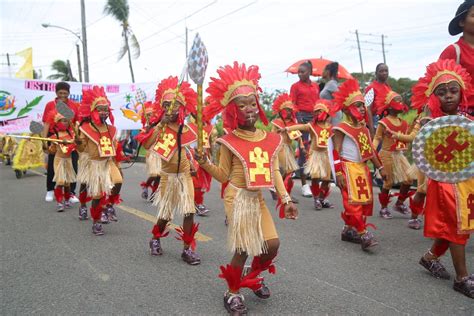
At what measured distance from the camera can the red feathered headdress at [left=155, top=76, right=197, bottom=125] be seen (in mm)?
4918

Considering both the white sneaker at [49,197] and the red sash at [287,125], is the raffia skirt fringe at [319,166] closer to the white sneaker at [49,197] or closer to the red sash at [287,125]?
the red sash at [287,125]

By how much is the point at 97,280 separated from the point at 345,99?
3422 mm

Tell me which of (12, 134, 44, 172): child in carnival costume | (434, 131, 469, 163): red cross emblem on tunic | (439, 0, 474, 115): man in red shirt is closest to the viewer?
(434, 131, 469, 163): red cross emblem on tunic

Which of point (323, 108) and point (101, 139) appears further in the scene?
point (323, 108)

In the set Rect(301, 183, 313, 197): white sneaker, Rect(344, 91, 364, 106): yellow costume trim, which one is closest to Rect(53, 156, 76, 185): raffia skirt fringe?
Rect(301, 183, 313, 197): white sneaker

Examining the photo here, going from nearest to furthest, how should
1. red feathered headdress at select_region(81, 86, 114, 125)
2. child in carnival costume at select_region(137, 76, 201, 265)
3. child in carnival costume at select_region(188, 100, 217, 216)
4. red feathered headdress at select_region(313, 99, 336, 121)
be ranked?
child in carnival costume at select_region(137, 76, 201, 265)
child in carnival costume at select_region(188, 100, 217, 216)
red feathered headdress at select_region(81, 86, 114, 125)
red feathered headdress at select_region(313, 99, 336, 121)

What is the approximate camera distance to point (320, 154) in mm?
7809

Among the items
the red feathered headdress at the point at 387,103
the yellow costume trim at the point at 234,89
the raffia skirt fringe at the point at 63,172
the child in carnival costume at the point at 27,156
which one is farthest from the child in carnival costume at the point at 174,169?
the child in carnival costume at the point at 27,156

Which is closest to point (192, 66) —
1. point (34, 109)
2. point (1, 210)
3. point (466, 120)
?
point (466, 120)

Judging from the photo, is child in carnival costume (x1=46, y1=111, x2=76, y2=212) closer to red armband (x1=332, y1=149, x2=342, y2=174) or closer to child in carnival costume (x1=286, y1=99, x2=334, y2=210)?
child in carnival costume (x1=286, y1=99, x2=334, y2=210)

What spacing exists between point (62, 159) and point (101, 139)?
7.56 ft

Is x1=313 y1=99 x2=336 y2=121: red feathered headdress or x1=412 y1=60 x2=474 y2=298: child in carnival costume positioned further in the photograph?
x1=313 y1=99 x2=336 y2=121: red feathered headdress

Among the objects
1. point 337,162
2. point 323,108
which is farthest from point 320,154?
point 337,162

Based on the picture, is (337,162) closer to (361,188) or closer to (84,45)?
(361,188)
